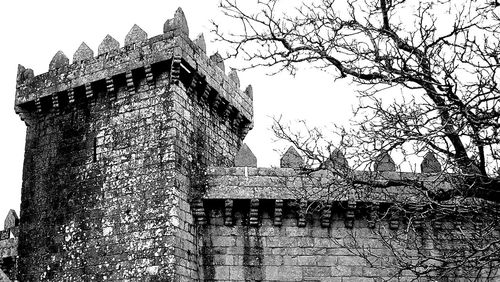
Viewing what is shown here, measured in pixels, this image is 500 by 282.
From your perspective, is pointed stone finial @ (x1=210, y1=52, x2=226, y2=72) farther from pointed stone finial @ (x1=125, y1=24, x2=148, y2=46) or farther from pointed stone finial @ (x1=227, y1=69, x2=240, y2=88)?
pointed stone finial @ (x1=125, y1=24, x2=148, y2=46)

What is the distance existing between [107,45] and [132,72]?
1002mm

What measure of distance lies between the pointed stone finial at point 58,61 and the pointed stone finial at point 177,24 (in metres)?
2.21

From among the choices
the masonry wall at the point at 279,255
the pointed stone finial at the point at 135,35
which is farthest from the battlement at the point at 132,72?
the masonry wall at the point at 279,255

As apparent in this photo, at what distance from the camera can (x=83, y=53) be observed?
1308 cm

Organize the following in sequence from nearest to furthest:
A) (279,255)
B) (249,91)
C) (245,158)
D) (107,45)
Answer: (279,255) → (245,158) → (107,45) → (249,91)

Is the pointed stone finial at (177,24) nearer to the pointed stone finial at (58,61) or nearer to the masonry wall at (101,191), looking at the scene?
the masonry wall at (101,191)

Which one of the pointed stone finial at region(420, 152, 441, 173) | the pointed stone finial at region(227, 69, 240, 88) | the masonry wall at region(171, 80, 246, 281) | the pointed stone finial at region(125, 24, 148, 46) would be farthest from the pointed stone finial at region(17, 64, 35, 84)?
the pointed stone finial at region(420, 152, 441, 173)

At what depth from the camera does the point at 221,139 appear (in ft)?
44.1

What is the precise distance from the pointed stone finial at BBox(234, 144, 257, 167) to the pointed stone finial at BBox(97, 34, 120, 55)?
2.87 metres

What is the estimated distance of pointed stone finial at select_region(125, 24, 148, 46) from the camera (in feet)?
41.1

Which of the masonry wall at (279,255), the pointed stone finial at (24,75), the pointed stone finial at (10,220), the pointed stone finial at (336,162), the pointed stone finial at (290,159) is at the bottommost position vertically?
the masonry wall at (279,255)

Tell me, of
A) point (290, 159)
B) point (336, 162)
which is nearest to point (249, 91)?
point (290, 159)

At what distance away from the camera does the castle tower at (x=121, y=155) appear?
11.4 meters

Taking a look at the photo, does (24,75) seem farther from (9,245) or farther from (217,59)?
(9,245)
